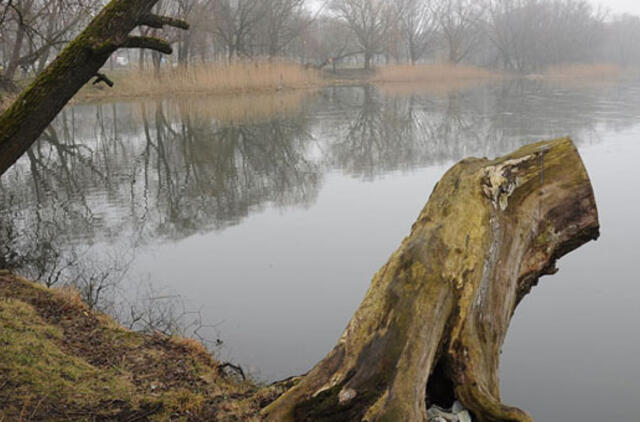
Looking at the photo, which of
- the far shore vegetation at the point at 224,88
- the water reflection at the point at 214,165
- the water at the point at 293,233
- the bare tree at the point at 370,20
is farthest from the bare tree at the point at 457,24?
the water at the point at 293,233

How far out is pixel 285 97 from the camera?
2678 cm

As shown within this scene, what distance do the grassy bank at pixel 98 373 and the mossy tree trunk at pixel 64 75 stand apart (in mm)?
1211

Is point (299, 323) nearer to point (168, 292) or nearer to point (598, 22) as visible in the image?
point (168, 292)

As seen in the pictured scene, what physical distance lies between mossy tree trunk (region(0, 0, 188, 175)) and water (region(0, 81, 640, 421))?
218 cm

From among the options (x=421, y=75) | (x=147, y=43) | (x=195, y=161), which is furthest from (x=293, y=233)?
(x=421, y=75)

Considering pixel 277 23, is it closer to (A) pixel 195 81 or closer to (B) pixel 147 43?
(A) pixel 195 81

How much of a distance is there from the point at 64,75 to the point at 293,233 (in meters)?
4.34

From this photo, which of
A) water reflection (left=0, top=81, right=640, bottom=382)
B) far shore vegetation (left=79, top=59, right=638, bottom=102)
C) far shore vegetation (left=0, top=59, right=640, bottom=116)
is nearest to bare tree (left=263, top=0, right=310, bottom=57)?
far shore vegetation (left=0, top=59, right=640, bottom=116)

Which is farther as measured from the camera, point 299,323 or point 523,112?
point 523,112

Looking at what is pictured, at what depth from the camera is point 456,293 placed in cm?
317

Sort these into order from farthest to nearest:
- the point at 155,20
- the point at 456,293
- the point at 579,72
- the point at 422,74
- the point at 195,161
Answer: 1. the point at 579,72
2. the point at 422,74
3. the point at 195,161
4. the point at 155,20
5. the point at 456,293

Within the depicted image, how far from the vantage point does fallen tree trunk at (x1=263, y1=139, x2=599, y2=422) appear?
9.36 feet

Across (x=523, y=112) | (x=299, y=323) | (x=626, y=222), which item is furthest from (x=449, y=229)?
(x=523, y=112)

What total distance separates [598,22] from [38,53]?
67498mm
